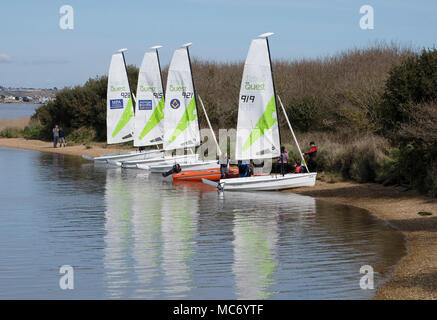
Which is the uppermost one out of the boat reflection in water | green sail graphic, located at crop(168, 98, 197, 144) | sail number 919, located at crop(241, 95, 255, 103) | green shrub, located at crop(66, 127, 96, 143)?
sail number 919, located at crop(241, 95, 255, 103)

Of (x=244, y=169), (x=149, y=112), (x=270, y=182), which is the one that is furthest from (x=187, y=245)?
(x=149, y=112)

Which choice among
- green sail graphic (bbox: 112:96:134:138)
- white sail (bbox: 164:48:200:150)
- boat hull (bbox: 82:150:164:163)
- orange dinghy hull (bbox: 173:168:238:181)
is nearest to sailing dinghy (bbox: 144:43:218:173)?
white sail (bbox: 164:48:200:150)

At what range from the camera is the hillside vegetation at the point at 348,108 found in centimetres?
2341

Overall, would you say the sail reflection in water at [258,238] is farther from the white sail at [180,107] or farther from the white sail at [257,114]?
the white sail at [180,107]

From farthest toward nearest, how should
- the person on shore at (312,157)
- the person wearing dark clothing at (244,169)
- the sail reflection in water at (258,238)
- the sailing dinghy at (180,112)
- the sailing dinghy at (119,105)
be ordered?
the sailing dinghy at (119,105)
the sailing dinghy at (180,112)
the person on shore at (312,157)
the person wearing dark clothing at (244,169)
the sail reflection in water at (258,238)

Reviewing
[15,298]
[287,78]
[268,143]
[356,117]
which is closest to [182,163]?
[268,143]

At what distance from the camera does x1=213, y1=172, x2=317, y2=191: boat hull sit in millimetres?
26734

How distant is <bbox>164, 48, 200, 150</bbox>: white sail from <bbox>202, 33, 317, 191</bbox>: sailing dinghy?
22.8 ft

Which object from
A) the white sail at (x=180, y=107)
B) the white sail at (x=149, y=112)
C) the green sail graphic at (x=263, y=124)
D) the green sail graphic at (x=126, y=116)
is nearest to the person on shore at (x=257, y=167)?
the green sail graphic at (x=263, y=124)

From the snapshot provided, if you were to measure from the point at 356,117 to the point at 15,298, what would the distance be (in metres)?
25.7

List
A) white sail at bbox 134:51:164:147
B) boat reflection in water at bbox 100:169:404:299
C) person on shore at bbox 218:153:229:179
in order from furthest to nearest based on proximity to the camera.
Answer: white sail at bbox 134:51:164:147 → person on shore at bbox 218:153:229:179 → boat reflection in water at bbox 100:169:404:299

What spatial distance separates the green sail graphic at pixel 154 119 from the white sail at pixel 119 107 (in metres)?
2.64

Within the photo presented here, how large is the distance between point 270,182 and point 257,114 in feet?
9.81

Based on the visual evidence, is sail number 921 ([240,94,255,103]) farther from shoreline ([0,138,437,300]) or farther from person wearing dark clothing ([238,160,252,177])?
shoreline ([0,138,437,300])
